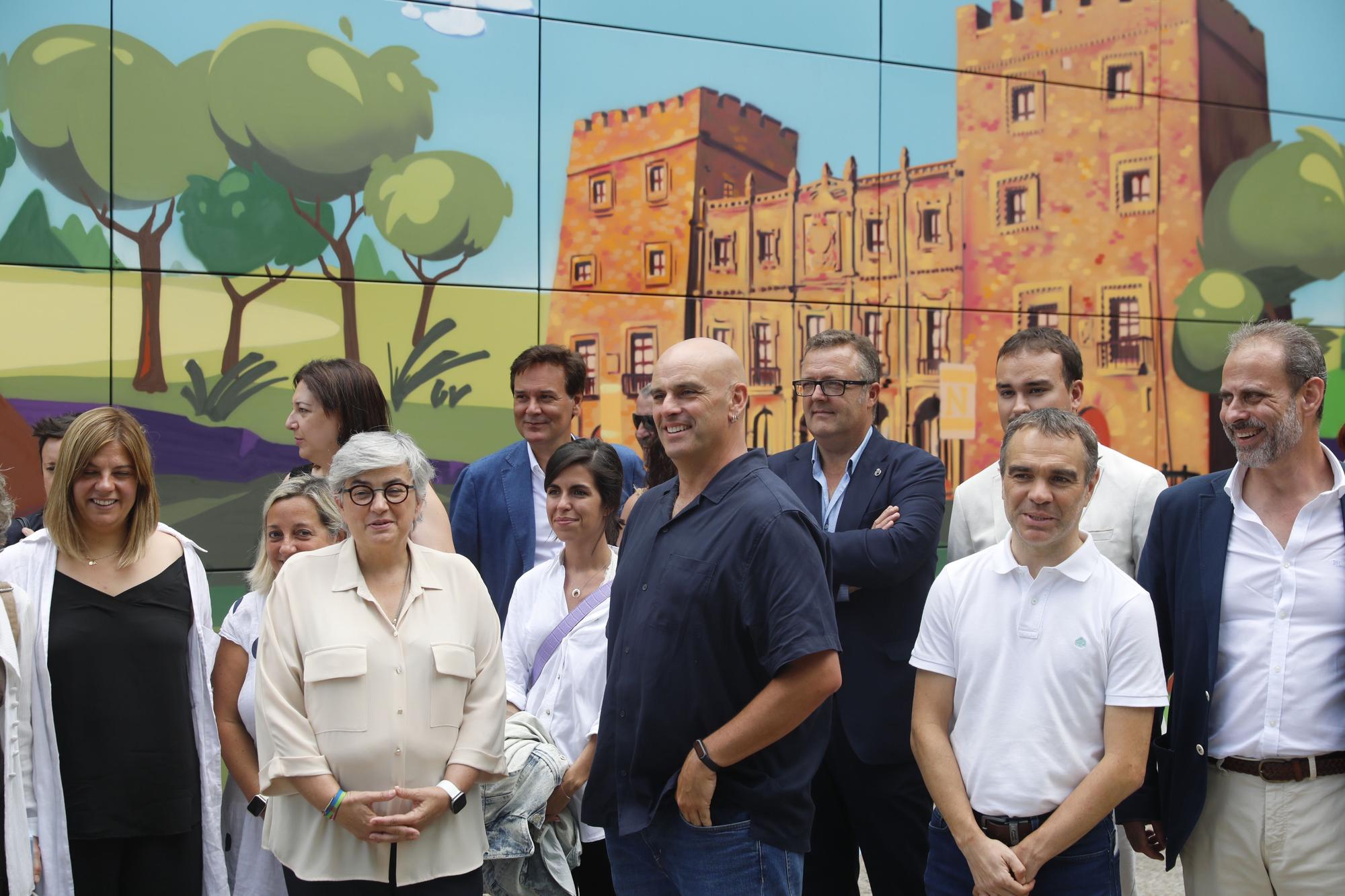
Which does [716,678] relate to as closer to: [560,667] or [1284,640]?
[560,667]

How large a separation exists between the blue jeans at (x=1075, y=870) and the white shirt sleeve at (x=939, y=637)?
1.35 ft

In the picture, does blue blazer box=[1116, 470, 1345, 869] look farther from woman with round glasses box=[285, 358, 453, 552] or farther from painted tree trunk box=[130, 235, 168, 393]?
painted tree trunk box=[130, 235, 168, 393]

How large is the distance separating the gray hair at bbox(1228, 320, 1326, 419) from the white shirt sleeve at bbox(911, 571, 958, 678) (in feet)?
3.42

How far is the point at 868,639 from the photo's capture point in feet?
12.3

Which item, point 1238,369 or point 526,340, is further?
point 526,340

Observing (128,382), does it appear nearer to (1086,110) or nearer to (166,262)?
(166,262)

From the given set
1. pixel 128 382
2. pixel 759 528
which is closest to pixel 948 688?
pixel 759 528

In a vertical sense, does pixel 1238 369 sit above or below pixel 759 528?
above

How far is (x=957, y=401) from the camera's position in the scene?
7.51 m

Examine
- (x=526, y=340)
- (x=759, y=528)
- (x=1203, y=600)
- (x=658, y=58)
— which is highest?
(x=658, y=58)

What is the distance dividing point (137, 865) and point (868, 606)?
2347mm

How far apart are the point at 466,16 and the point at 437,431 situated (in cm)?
235

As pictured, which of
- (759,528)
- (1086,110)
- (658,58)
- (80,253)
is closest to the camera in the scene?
(759,528)

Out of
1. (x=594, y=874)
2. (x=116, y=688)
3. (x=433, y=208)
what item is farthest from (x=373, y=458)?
(x=433, y=208)
